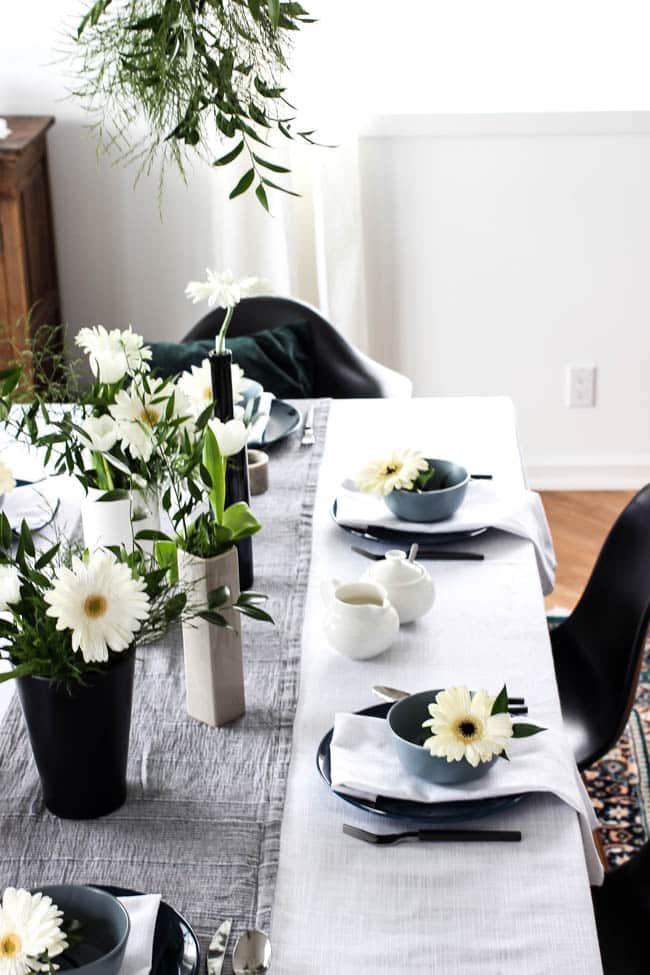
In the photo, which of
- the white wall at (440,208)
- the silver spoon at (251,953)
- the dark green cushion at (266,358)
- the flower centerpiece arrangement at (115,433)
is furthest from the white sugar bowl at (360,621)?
the white wall at (440,208)

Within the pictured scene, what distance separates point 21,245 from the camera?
3230 millimetres

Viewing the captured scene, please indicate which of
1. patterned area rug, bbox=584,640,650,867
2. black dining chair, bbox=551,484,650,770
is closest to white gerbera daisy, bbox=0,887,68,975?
black dining chair, bbox=551,484,650,770

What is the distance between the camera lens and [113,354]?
1.59 meters

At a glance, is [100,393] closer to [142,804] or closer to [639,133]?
[142,804]

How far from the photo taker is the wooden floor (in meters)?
3.24

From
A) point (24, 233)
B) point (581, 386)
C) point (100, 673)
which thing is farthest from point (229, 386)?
point (581, 386)

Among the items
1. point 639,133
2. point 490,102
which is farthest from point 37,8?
point 639,133

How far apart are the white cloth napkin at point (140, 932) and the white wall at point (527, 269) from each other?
9.08 feet

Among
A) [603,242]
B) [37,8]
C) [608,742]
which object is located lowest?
[608,742]

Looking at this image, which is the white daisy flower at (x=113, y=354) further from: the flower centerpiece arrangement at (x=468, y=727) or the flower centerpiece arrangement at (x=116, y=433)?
the flower centerpiece arrangement at (x=468, y=727)

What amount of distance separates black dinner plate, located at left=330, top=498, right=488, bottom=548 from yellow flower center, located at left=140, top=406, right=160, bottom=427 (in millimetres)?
440

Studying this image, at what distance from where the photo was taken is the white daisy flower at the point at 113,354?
1.58m

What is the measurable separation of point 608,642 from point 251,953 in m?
1.04

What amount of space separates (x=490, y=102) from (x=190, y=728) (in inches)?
105
